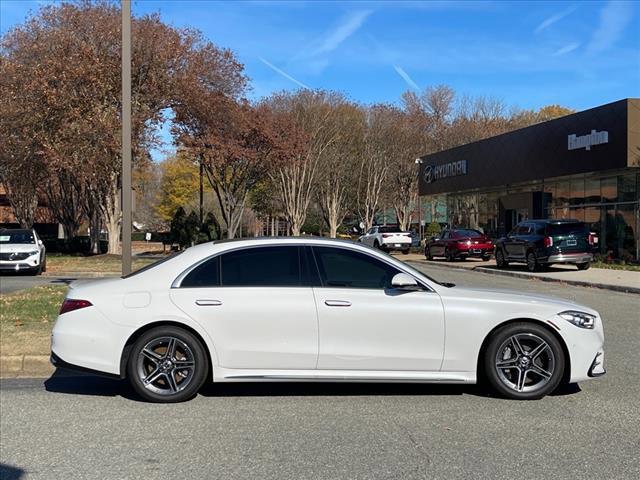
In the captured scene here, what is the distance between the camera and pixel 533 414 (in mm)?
5809

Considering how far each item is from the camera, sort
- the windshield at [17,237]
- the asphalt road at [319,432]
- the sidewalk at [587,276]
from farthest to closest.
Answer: the windshield at [17,237], the sidewalk at [587,276], the asphalt road at [319,432]

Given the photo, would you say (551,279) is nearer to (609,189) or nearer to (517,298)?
(609,189)

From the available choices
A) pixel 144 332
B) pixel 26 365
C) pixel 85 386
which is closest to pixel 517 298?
pixel 144 332

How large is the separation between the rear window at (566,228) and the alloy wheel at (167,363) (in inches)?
726

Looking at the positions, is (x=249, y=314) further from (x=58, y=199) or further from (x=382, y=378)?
(x=58, y=199)

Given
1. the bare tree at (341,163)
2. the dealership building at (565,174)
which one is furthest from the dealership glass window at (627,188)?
the bare tree at (341,163)

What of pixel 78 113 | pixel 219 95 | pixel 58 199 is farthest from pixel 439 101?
pixel 78 113

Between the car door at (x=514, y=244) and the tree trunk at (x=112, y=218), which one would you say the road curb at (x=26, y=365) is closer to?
the car door at (x=514, y=244)

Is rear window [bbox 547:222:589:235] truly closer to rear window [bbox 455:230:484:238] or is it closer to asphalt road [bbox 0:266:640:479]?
rear window [bbox 455:230:484:238]

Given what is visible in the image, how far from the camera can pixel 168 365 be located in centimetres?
613

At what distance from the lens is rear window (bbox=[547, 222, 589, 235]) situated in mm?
22141

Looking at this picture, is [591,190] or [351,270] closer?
[351,270]

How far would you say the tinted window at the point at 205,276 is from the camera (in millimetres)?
6253

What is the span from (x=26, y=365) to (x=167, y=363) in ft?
7.51
